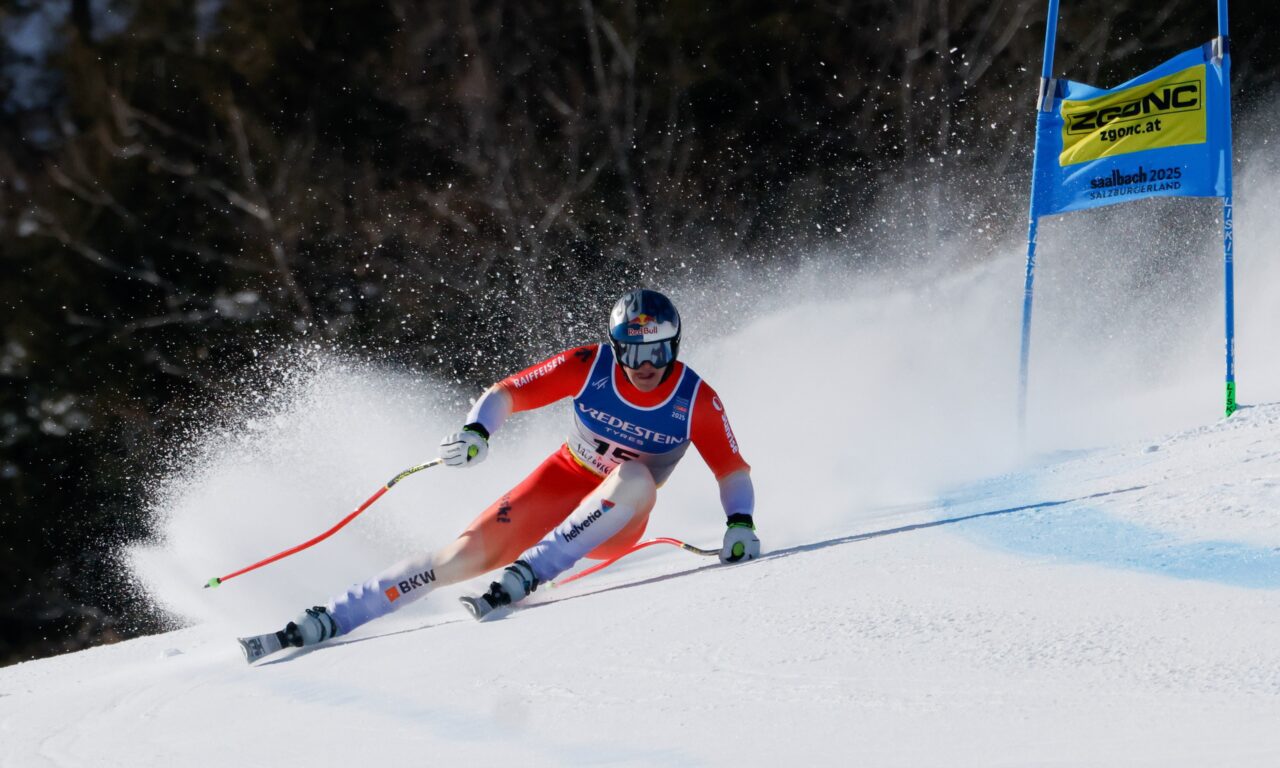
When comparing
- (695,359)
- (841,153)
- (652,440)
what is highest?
(841,153)

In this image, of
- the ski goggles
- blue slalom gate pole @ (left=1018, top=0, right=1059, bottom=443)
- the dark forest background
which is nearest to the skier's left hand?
the ski goggles

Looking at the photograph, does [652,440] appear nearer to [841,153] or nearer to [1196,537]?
[1196,537]

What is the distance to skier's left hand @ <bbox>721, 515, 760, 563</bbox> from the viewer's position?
178 inches

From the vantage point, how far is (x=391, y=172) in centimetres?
1973

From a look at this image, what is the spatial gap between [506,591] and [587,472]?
85 centimetres

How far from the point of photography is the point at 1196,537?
3793mm

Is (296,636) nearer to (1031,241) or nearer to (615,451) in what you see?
(615,451)

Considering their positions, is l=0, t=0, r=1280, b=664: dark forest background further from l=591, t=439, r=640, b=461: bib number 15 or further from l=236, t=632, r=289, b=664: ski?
l=236, t=632, r=289, b=664: ski

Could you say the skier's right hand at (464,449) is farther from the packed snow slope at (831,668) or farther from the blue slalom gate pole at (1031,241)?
the blue slalom gate pole at (1031,241)

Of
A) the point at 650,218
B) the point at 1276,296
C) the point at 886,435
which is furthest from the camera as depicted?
the point at 650,218

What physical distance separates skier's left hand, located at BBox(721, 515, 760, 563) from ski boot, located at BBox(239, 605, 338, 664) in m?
1.34

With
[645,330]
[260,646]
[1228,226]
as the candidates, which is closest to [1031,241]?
[1228,226]

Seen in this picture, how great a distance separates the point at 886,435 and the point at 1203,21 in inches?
530

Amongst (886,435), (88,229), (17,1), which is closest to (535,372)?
(886,435)
